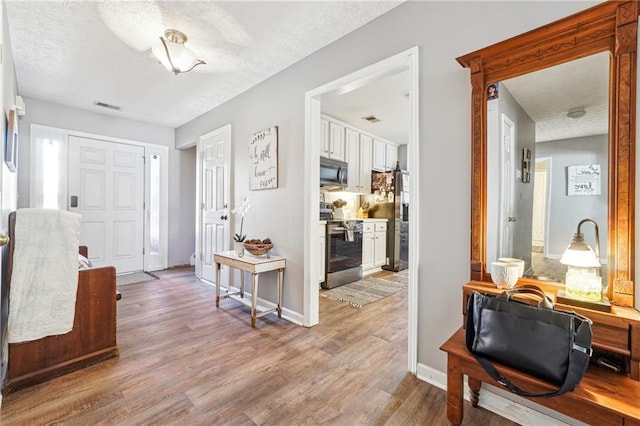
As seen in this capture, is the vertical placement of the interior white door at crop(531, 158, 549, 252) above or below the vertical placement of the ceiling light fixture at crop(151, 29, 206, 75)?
below

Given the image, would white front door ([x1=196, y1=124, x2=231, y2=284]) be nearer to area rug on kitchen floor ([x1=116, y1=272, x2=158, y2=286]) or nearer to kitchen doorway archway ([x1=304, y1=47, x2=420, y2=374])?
area rug on kitchen floor ([x1=116, y1=272, x2=158, y2=286])

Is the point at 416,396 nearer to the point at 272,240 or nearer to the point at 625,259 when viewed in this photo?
the point at 625,259

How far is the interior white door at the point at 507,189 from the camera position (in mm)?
1584

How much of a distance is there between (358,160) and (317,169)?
2.37m

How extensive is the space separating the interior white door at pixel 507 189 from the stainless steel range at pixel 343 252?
2.50 metres

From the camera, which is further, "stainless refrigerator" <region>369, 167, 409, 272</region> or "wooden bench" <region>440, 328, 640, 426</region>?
"stainless refrigerator" <region>369, 167, 409, 272</region>

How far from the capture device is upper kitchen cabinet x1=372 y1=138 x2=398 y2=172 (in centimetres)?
538

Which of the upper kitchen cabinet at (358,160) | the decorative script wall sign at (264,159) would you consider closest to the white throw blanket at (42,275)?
the decorative script wall sign at (264,159)

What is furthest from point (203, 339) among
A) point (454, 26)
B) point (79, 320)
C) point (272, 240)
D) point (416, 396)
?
point (454, 26)

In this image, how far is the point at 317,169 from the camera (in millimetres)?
2758

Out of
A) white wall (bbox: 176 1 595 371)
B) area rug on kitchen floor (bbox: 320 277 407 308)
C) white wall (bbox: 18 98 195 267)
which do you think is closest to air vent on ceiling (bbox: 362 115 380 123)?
white wall (bbox: 176 1 595 371)

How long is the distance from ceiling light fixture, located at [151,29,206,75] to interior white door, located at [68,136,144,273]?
2921 millimetres

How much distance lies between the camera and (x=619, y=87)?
1.24 metres

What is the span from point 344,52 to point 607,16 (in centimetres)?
162
